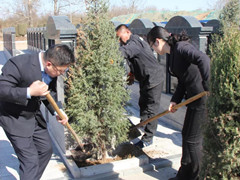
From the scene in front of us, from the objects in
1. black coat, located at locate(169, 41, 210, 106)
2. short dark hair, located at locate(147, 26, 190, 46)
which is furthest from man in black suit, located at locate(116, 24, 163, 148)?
black coat, located at locate(169, 41, 210, 106)

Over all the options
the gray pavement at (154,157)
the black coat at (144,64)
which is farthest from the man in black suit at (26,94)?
the black coat at (144,64)

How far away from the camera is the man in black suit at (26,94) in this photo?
7.91 feet

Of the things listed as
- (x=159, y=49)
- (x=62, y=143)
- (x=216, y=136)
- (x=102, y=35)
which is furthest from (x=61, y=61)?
(x=62, y=143)

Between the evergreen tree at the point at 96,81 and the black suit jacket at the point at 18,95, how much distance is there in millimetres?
663

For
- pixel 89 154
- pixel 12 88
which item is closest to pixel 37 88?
pixel 12 88

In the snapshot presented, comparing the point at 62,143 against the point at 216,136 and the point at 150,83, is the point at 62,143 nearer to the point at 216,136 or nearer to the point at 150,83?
the point at 150,83

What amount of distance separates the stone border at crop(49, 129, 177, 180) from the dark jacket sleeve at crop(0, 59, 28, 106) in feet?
4.51

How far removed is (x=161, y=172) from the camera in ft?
11.9

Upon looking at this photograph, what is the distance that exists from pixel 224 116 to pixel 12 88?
5.69 ft

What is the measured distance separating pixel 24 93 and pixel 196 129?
1735 mm

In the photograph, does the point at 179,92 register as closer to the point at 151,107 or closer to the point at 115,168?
the point at 151,107

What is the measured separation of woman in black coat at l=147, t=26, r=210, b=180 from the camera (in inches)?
110

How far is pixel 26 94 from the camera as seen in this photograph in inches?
94.4

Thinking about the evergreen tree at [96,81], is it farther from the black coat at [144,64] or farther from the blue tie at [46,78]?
the black coat at [144,64]
